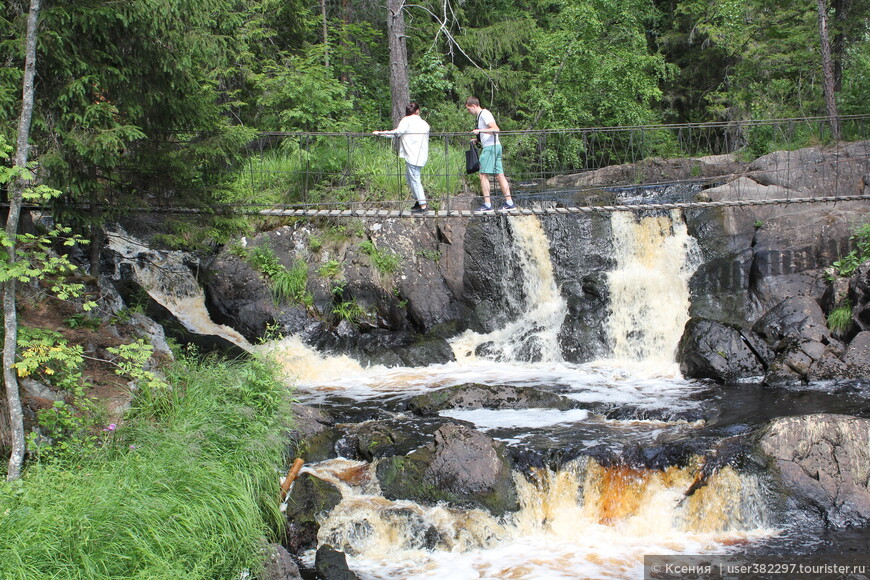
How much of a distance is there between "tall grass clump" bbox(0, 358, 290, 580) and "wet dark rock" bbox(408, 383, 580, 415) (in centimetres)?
253

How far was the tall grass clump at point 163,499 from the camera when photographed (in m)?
4.70

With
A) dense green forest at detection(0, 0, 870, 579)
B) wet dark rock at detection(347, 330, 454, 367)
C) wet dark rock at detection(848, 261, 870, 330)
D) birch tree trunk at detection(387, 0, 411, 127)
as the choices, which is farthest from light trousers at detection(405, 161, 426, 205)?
wet dark rock at detection(848, 261, 870, 330)

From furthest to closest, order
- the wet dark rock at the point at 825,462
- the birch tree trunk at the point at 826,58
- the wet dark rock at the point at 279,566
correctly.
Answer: the birch tree trunk at the point at 826,58
the wet dark rock at the point at 825,462
the wet dark rock at the point at 279,566

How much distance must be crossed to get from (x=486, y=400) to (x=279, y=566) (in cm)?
454

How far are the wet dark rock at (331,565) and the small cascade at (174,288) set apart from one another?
6308mm

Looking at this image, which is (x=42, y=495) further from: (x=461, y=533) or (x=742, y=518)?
(x=742, y=518)

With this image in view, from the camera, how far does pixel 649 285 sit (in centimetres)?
1271

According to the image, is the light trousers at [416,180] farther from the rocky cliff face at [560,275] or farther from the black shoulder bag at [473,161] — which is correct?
the rocky cliff face at [560,275]

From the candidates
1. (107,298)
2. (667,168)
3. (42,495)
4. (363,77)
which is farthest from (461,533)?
(363,77)

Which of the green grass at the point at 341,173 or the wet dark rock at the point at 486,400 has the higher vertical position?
the green grass at the point at 341,173

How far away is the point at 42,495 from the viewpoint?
5.12m

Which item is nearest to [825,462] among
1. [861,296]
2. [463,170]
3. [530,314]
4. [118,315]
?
[861,296]

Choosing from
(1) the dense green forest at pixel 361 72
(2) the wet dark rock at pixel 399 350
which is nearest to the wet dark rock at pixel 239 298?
(2) the wet dark rock at pixel 399 350

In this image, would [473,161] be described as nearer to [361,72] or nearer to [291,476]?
[291,476]
